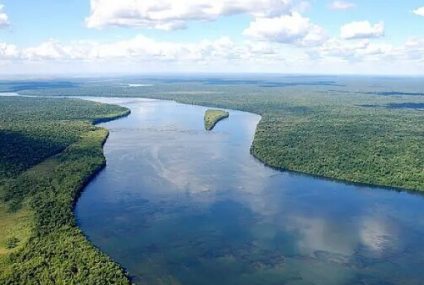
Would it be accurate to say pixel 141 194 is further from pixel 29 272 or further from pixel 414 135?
pixel 414 135

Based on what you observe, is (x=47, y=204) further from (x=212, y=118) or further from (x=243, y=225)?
(x=212, y=118)

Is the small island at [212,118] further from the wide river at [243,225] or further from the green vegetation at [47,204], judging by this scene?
the wide river at [243,225]

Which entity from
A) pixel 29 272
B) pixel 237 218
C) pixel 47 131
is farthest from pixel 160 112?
pixel 29 272

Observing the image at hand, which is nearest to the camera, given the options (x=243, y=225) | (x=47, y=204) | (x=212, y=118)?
(x=243, y=225)

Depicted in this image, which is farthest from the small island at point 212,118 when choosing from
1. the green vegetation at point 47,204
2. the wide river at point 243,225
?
the wide river at point 243,225

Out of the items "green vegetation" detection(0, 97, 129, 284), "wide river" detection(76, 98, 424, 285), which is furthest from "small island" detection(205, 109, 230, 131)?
"wide river" detection(76, 98, 424, 285)

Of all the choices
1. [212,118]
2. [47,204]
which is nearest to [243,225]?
[47,204]
